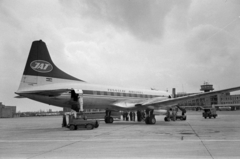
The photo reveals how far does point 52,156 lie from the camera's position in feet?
23.5

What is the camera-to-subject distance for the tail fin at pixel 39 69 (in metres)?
18.0

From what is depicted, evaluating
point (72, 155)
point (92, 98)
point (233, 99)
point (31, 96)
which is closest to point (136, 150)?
point (72, 155)

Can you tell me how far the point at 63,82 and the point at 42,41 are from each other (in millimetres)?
4078

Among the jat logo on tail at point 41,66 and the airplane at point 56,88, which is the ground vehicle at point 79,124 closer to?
the airplane at point 56,88

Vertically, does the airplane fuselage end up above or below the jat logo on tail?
below

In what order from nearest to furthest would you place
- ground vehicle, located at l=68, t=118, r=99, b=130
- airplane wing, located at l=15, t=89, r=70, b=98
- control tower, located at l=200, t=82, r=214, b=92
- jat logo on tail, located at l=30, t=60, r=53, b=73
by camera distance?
ground vehicle, located at l=68, t=118, r=99, b=130, airplane wing, located at l=15, t=89, r=70, b=98, jat logo on tail, located at l=30, t=60, r=53, b=73, control tower, located at l=200, t=82, r=214, b=92

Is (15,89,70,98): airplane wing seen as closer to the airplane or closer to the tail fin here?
the airplane

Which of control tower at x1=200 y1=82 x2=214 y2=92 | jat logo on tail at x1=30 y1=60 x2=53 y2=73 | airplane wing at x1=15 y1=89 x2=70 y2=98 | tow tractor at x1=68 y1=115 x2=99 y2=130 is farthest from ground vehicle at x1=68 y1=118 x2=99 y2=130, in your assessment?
control tower at x1=200 y1=82 x2=214 y2=92

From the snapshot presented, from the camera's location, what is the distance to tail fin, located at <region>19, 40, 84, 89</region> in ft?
58.9

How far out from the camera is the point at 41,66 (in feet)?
61.0

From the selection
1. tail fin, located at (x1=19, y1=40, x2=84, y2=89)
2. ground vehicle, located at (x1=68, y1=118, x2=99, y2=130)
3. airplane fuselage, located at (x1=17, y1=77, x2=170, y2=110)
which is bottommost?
ground vehicle, located at (x1=68, y1=118, x2=99, y2=130)

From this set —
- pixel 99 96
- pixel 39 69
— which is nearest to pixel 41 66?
pixel 39 69

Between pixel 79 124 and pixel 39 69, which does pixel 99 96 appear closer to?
pixel 79 124

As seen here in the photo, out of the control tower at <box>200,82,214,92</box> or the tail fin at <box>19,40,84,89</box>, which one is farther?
the control tower at <box>200,82,214,92</box>
